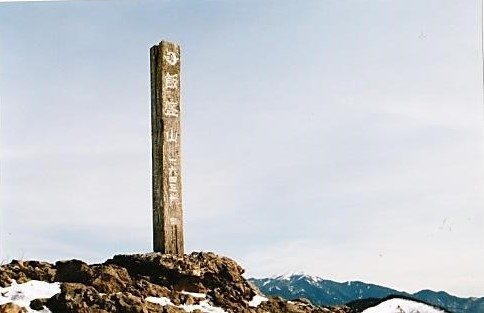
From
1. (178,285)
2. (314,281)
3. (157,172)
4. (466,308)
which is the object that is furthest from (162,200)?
(314,281)

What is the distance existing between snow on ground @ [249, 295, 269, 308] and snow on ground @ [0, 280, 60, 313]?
199cm

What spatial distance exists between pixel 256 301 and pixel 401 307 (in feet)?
5.31

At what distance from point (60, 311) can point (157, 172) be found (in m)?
2.20

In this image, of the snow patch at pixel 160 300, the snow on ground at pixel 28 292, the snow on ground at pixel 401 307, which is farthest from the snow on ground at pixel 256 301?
the snow on ground at pixel 28 292

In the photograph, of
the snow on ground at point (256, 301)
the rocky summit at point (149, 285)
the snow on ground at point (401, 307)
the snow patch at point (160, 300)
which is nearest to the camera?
the rocky summit at point (149, 285)

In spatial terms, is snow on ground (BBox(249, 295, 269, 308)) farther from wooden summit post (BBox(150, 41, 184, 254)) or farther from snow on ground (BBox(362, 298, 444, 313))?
snow on ground (BBox(362, 298, 444, 313))

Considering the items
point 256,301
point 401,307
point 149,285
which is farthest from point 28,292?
point 401,307

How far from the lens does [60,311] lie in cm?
754

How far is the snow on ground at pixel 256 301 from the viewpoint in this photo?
877 centimetres

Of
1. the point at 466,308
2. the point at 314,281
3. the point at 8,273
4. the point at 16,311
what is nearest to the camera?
the point at 16,311

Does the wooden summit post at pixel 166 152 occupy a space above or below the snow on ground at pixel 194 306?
above

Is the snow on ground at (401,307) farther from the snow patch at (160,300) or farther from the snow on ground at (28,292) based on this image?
the snow on ground at (28,292)

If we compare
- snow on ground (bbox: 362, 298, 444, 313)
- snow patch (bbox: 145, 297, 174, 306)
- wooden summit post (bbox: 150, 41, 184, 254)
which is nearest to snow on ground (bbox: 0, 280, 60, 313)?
snow patch (bbox: 145, 297, 174, 306)

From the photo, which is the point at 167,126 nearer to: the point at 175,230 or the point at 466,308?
the point at 175,230
